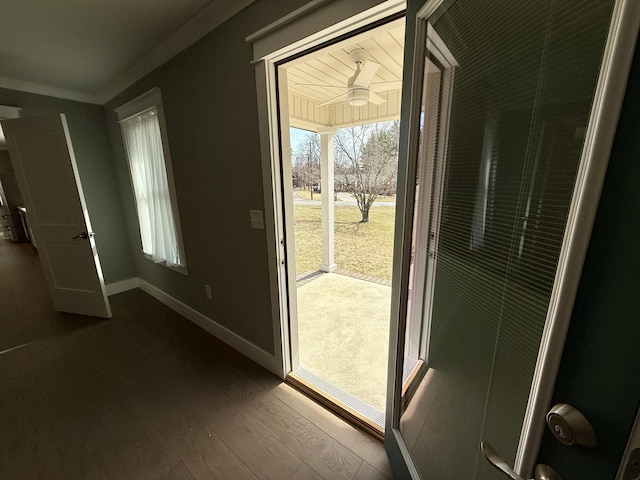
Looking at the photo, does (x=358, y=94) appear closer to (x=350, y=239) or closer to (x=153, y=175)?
(x=153, y=175)

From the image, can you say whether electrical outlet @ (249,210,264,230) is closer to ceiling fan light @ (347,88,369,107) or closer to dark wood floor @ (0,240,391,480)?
dark wood floor @ (0,240,391,480)

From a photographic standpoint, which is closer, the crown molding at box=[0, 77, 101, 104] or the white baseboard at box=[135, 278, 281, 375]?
the white baseboard at box=[135, 278, 281, 375]

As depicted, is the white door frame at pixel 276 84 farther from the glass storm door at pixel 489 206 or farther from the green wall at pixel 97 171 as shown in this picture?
the green wall at pixel 97 171

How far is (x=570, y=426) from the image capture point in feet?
1.29

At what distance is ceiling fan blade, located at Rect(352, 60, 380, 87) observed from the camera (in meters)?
1.88

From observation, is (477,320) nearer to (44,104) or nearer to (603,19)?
(603,19)

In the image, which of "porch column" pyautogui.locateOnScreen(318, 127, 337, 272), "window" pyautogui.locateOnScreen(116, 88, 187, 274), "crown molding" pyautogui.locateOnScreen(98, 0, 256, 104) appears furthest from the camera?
"porch column" pyautogui.locateOnScreen(318, 127, 337, 272)

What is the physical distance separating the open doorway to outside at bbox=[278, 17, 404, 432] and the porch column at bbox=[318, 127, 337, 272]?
15 mm

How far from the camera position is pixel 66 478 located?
47.1 inches

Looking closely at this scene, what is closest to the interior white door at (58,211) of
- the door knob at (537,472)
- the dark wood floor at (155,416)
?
the dark wood floor at (155,416)

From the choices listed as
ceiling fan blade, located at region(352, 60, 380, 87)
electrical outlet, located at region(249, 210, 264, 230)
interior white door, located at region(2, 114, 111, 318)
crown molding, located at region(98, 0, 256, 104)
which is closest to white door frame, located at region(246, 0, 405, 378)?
electrical outlet, located at region(249, 210, 264, 230)

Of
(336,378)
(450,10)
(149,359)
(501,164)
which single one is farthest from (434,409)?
(149,359)

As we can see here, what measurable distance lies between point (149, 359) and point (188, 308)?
591mm

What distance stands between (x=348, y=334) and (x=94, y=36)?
301 centimetres
